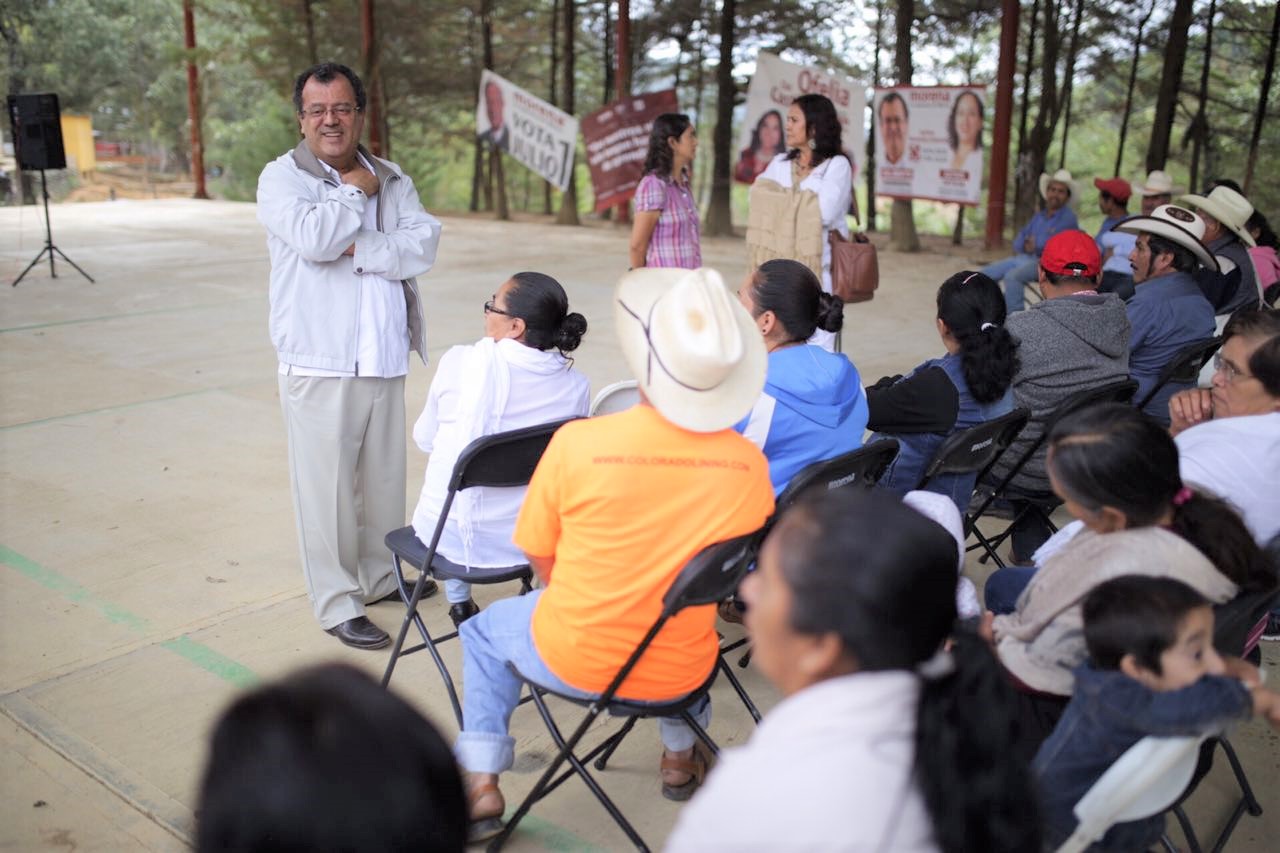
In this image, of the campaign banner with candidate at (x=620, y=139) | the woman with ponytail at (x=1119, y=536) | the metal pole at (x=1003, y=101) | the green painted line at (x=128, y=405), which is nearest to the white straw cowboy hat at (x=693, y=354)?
the woman with ponytail at (x=1119, y=536)

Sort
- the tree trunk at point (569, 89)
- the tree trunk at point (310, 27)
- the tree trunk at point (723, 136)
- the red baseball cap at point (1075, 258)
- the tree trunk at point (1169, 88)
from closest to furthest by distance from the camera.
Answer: the red baseball cap at point (1075, 258)
the tree trunk at point (1169, 88)
the tree trunk at point (723, 136)
the tree trunk at point (569, 89)
the tree trunk at point (310, 27)

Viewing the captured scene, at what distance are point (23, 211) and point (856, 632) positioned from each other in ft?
61.3

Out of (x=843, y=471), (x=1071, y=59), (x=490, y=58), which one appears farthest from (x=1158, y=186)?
(x=490, y=58)

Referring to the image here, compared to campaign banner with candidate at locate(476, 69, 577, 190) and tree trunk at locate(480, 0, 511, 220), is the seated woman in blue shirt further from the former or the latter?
tree trunk at locate(480, 0, 511, 220)

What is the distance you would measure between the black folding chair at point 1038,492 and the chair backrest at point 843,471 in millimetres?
756

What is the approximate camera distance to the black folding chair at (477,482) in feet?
8.43

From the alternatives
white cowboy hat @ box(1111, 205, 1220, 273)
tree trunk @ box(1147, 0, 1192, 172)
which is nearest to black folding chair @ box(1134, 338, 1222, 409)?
white cowboy hat @ box(1111, 205, 1220, 273)

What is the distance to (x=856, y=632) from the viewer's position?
1275 mm

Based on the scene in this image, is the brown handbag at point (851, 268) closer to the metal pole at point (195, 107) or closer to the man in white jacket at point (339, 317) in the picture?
the man in white jacket at point (339, 317)

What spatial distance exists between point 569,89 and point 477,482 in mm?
15319

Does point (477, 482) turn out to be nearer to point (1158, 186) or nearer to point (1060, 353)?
point (1060, 353)

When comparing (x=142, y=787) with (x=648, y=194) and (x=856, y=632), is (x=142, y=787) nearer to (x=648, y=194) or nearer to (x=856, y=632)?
(x=856, y=632)

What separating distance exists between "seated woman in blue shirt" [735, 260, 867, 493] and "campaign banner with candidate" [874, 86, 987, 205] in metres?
9.14

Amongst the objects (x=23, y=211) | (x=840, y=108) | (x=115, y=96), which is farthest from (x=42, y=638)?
(x=115, y=96)
